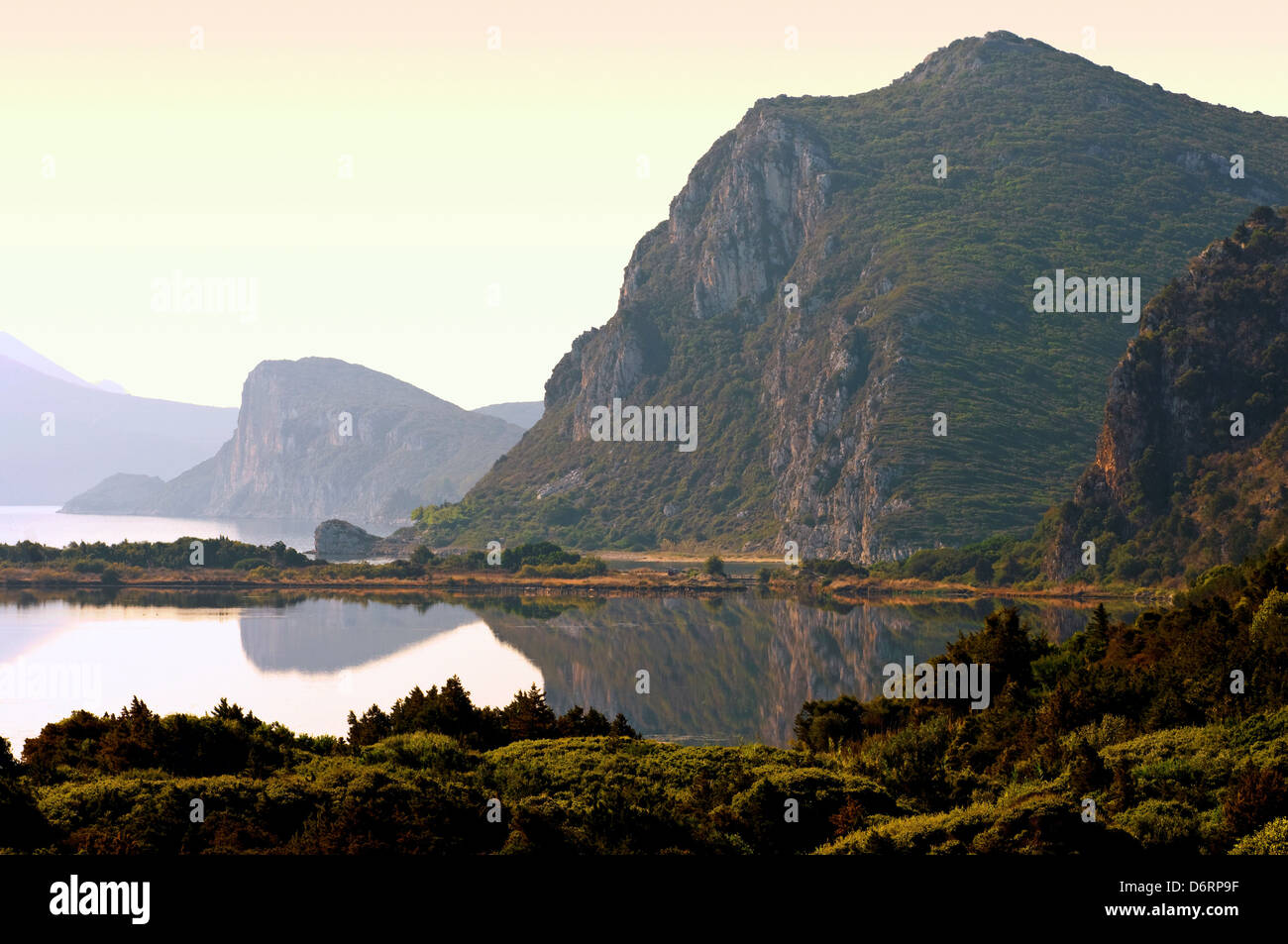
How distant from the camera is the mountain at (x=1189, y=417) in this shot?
13525cm

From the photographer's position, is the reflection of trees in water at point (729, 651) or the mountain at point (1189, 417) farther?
the mountain at point (1189, 417)

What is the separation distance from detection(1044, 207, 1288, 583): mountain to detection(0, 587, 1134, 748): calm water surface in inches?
688

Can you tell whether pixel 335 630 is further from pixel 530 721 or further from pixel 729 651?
pixel 530 721

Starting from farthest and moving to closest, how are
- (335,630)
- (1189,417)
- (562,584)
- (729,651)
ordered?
(562,584), (1189,417), (335,630), (729,651)

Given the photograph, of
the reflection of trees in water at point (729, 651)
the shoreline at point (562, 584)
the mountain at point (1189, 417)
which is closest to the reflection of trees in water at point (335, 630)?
the reflection of trees in water at point (729, 651)

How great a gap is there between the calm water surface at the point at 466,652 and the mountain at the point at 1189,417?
57.3 ft

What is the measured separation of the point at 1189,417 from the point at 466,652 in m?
74.1

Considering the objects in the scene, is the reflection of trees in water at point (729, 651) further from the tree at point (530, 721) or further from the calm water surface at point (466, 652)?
the tree at point (530, 721)

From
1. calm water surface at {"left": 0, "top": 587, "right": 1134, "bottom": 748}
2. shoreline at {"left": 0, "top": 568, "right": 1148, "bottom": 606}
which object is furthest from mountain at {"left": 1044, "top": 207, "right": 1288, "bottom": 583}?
calm water surface at {"left": 0, "top": 587, "right": 1134, "bottom": 748}

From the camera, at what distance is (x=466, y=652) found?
101688 mm

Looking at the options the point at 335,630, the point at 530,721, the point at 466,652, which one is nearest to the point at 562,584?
the point at 335,630

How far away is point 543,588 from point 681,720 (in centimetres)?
7786

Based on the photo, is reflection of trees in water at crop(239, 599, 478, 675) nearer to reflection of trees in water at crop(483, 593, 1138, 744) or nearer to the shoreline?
reflection of trees in water at crop(483, 593, 1138, 744)
